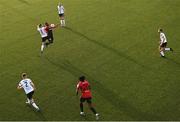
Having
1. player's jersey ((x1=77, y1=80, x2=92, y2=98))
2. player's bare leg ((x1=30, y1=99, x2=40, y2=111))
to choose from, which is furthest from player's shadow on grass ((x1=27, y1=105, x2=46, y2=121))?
player's jersey ((x1=77, y1=80, x2=92, y2=98))

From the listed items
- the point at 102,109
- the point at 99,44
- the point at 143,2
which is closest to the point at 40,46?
the point at 99,44

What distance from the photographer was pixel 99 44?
2583 centimetres

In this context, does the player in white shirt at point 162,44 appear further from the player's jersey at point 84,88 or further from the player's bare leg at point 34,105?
the player's bare leg at point 34,105

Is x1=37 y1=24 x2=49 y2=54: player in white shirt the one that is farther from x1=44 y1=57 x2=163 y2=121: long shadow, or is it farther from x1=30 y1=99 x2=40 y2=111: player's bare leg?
x1=30 y1=99 x2=40 y2=111: player's bare leg

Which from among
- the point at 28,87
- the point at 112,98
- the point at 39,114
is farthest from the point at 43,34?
the point at 112,98

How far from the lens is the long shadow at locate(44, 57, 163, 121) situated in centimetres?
1755

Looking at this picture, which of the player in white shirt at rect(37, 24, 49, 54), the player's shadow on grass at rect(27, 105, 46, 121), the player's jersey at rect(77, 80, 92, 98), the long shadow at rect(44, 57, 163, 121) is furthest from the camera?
the player in white shirt at rect(37, 24, 49, 54)

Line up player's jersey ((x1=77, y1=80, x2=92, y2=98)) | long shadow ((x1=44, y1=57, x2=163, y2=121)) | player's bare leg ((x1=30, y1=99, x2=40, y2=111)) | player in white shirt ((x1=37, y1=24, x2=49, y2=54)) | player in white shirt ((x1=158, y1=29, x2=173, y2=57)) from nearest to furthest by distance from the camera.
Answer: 1. player's jersey ((x1=77, y1=80, x2=92, y2=98))
2. long shadow ((x1=44, y1=57, x2=163, y2=121))
3. player's bare leg ((x1=30, y1=99, x2=40, y2=111))
4. player in white shirt ((x1=158, y1=29, x2=173, y2=57))
5. player in white shirt ((x1=37, y1=24, x2=49, y2=54))

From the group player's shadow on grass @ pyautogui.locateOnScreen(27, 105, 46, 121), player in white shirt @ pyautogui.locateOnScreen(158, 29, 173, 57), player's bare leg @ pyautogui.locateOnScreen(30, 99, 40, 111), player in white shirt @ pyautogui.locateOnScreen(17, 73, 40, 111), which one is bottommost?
player's shadow on grass @ pyautogui.locateOnScreen(27, 105, 46, 121)

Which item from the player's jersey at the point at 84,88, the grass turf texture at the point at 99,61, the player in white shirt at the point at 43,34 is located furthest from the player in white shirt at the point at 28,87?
the player in white shirt at the point at 43,34

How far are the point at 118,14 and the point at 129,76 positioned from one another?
38.4ft

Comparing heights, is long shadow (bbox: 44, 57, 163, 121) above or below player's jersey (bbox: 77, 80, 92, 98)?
below

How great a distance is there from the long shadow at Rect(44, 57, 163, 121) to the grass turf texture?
0.10ft

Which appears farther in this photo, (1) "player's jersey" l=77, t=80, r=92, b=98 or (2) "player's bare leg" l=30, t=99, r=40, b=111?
(2) "player's bare leg" l=30, t=99, r=40, b=111
